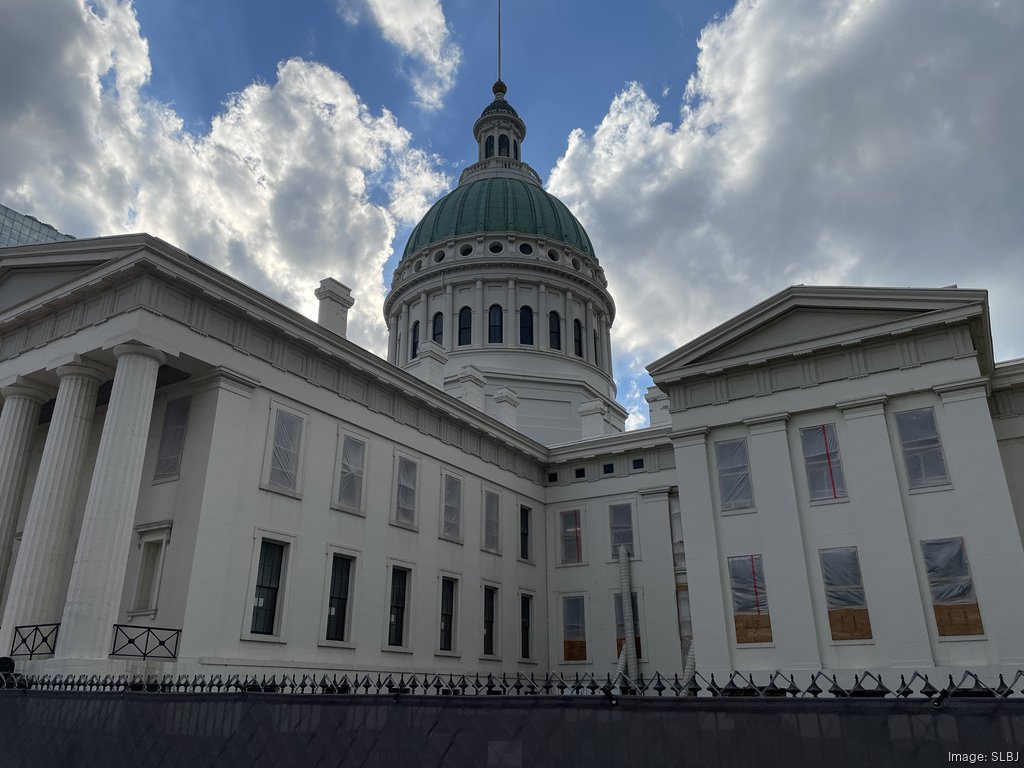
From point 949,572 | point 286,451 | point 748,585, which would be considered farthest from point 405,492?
point 949,572

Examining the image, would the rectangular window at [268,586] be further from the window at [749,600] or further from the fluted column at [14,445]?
the window at [749,600]

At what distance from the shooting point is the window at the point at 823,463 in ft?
77.2

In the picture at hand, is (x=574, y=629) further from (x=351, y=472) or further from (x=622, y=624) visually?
(x=351, y=472)

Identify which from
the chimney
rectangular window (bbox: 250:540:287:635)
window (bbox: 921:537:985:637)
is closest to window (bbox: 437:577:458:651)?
rectangular window (bbox: 250:540:287:635)

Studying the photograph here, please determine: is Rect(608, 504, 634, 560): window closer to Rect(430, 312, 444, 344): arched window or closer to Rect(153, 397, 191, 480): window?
Rect(153, 397, 191, 480): window

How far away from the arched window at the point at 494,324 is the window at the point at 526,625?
1932 cm

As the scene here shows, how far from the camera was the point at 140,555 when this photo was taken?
20.7m

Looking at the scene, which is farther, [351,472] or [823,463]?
[351,472]

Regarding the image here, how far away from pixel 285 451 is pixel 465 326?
26918 mm

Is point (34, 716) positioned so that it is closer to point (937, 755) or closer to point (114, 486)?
point (114, 486)

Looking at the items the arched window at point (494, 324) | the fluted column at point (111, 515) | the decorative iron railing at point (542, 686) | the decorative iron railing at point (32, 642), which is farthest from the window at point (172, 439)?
the arched window at point (494, 324)

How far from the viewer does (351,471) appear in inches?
990

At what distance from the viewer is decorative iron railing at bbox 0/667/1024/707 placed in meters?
7.41

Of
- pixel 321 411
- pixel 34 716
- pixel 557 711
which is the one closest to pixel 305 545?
pixel 321 411
